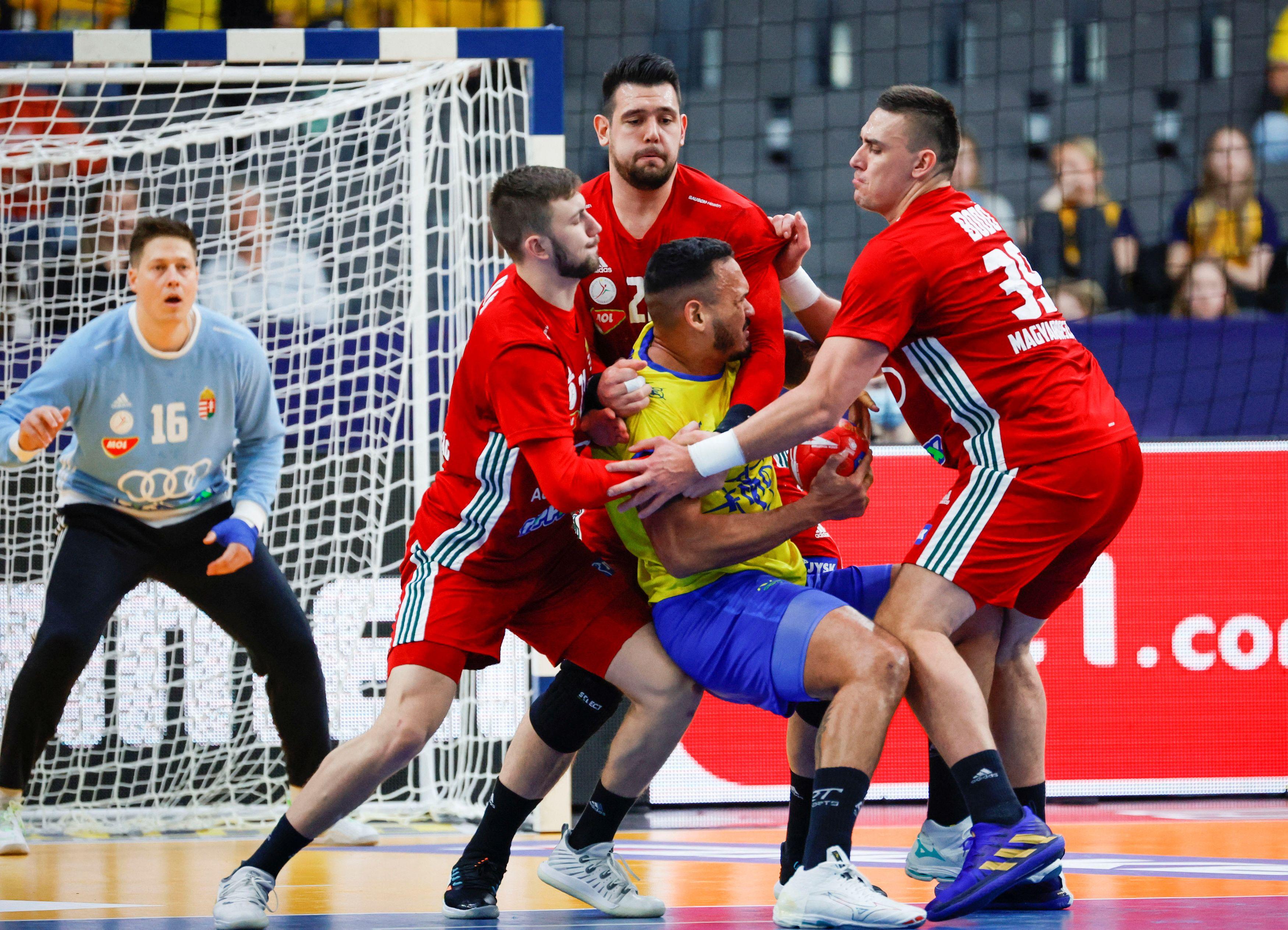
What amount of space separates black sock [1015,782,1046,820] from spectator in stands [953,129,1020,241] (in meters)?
5.80

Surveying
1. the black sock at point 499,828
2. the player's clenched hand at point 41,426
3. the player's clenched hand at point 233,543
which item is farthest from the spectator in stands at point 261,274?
the black sock at point 499,828

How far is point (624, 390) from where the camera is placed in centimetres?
345

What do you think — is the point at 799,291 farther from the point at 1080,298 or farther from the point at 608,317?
the point at 1080,298

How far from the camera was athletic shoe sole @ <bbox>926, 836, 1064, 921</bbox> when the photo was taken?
3.09 metres

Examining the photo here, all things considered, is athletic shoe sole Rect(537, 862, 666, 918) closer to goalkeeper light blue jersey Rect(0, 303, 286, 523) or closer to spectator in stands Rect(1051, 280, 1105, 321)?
goalkeeper light blue jersey Rect(0, 303, 286, 523)

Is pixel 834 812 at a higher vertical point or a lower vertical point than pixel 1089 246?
lower

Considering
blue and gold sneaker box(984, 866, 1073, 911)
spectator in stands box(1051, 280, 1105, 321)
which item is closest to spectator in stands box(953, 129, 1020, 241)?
spectator in stands box(1051, 280, 1105, 321)

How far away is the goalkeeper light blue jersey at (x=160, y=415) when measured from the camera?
4.93 meters

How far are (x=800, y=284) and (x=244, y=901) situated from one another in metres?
2.25

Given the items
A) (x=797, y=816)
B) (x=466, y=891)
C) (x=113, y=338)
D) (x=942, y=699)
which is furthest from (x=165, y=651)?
(x=942, y=699)

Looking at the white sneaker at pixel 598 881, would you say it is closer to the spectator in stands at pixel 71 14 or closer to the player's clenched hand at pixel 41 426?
the player's clenched hand at pixel 41 426

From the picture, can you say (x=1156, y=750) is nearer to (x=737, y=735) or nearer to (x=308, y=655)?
(x=737, y=735)

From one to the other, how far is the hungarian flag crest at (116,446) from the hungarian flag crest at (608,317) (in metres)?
2.00

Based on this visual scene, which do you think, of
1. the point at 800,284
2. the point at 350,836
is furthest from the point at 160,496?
the point at 800,284
